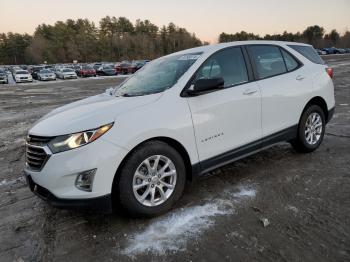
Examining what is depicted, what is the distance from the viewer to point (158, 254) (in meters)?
2.83

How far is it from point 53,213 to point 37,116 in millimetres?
7845

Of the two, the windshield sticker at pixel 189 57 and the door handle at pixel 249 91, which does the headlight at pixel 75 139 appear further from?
the door handle at pixel 249 91

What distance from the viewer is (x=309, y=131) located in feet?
16.7

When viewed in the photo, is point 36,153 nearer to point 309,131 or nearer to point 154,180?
point 154,180

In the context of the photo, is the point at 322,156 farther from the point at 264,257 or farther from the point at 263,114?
the point at 264,257

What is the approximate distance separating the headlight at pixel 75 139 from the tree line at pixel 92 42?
118 meters

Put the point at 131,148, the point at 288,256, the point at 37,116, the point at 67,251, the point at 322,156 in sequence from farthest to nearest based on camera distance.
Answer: the point at 37,116
the point at 322,156
the point at 131,148
the point at 67,251
the point at 288,256

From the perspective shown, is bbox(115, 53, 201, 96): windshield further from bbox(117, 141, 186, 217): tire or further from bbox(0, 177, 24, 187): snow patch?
bbox(0, 177, 24, 187): snow patch

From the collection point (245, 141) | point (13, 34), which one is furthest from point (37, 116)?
point (13, 34)

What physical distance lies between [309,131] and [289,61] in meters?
1.13

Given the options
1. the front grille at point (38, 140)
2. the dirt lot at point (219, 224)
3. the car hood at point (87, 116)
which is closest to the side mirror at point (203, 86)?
the car hood at point (87, 116)

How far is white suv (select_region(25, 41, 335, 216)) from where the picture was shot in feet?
10.0

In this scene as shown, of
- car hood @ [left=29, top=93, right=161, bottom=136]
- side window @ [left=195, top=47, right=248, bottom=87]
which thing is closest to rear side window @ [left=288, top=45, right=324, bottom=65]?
side window @ [left=195, top=47, right=248, bottom=87]

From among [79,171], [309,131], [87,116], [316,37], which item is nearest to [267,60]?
[309,131]
